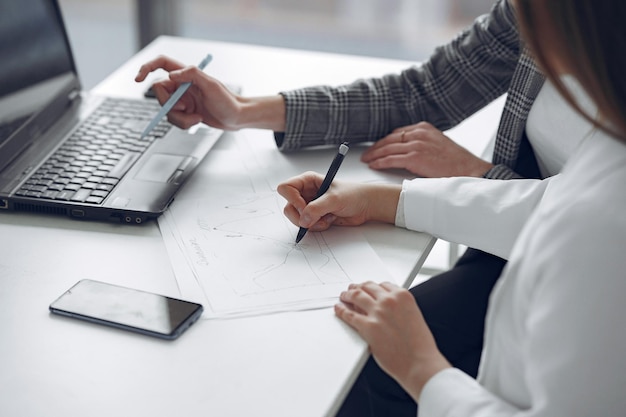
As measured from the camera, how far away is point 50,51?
1329mm

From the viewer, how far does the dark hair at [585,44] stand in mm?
628

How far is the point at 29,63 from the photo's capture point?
49.3 inches

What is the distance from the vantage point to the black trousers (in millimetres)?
1089

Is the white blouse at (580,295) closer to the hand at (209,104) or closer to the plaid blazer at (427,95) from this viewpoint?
the plaid blazer at (427,95)

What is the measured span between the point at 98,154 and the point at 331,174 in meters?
0.36

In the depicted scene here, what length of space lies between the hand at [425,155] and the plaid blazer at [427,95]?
5cm

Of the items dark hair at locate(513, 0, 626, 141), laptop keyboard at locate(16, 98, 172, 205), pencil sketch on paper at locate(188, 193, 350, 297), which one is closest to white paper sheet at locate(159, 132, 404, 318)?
pencil sketch on paper at locate(188, 193, 350, 297)

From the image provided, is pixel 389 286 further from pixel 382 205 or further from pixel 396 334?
pixel 382 205

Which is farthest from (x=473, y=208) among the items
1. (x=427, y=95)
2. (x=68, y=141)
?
(x=68, y=141)

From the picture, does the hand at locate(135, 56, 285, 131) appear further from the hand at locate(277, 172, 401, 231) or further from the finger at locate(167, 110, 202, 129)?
the hand at locate(277, 172, 401, 231)

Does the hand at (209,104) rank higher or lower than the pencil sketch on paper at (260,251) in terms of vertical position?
higher

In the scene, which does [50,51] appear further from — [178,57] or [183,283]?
[183,283]

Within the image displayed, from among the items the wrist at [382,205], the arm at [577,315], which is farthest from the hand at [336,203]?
the arm at [577,315]

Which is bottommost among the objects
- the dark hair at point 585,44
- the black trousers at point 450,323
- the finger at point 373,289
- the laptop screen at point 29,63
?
the black trousers at point 450,323
